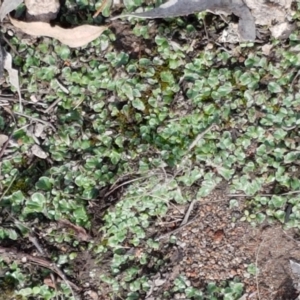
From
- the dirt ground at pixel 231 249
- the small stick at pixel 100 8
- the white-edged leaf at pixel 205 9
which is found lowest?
the dirt ground at pixel 231 249

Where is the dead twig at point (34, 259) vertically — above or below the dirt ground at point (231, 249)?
above

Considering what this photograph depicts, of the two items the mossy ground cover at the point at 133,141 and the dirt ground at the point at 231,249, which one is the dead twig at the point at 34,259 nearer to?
the mossy ground cover at the point at 133,141

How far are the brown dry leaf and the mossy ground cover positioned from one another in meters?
0.06

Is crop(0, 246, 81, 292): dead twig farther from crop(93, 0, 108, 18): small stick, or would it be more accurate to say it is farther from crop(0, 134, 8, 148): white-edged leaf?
crop(93, 0, 108, 18): small stick

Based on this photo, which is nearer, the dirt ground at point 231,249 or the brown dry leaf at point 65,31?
the brown dry leaf at point 65,31

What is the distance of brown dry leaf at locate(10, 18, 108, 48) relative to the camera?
10.9 feet

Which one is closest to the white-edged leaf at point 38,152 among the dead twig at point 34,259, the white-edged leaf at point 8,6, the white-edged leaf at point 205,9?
the dead twig at point 34,259

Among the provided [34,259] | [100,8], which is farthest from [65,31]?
[34,259]

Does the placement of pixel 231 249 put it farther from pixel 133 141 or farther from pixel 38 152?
pixel 38 152

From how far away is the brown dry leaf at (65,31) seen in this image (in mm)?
3334

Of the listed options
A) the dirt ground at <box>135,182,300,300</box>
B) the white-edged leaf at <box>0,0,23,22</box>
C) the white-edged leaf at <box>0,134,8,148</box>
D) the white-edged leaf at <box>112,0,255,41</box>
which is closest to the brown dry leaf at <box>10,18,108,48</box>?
the white-edged leaf at <box>0,0,23,22</box>

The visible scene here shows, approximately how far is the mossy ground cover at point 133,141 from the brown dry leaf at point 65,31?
0.19ft

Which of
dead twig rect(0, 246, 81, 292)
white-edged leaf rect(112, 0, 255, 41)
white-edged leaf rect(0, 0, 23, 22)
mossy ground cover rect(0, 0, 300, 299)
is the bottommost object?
dead twig rect(0, 246, 81, 292)

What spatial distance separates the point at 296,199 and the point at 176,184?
576 millimetres
